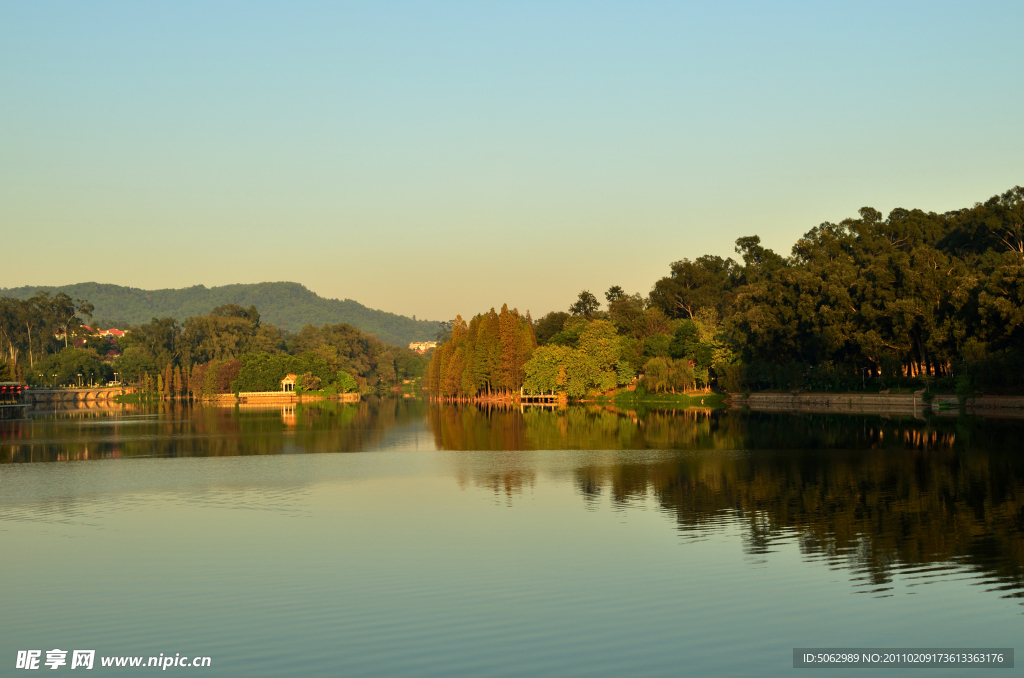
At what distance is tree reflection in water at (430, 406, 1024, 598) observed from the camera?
16.4 metres

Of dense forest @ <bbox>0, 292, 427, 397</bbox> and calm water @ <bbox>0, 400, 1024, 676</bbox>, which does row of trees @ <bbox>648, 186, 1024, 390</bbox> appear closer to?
calm water @ <bbox>0, 400, 1024, 676</bbox>

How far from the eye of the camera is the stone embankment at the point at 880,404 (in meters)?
53.8

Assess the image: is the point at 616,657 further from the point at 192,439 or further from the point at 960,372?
the point at 960,372

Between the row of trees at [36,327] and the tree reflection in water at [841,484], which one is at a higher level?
the row of trees at [36,327]

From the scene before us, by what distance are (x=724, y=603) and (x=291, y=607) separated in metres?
6.54

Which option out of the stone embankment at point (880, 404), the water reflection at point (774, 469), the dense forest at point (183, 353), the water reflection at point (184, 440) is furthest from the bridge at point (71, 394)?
the stone embankment at point (880, 404)

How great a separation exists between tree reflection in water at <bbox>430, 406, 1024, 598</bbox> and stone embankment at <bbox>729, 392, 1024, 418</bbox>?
5.67 meters

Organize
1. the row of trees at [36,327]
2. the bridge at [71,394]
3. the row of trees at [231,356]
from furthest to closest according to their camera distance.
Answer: the row of trees at [36,327] → the row of trees at [231,356] → the bridge at [71,394]

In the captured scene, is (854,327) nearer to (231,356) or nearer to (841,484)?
(841,484)

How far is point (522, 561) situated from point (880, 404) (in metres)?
54.9

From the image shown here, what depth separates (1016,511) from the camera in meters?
20.2

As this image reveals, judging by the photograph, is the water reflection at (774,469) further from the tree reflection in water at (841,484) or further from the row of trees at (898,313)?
the row of trees at (898,313)

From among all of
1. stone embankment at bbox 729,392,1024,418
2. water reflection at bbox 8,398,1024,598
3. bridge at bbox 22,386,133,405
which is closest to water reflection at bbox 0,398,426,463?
water reflection at bbox 8,398,1024,598

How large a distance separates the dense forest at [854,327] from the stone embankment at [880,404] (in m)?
0.98
